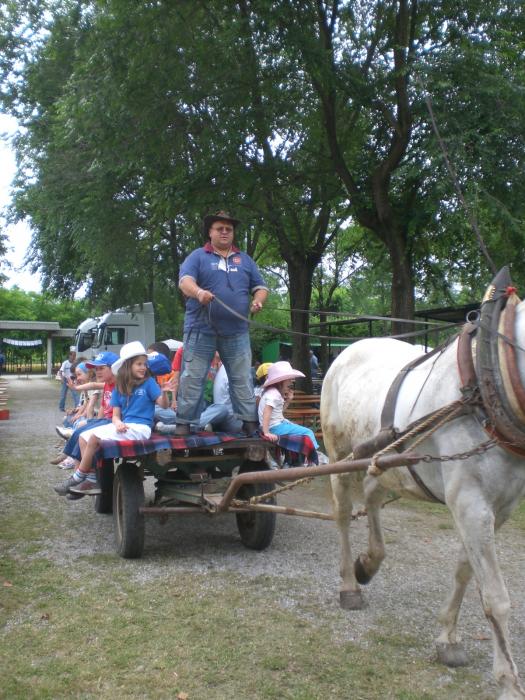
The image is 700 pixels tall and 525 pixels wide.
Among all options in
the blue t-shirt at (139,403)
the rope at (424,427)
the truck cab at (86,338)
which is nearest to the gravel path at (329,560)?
the blue t-shirt at (139,403)

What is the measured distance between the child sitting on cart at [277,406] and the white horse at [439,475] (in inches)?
27.5

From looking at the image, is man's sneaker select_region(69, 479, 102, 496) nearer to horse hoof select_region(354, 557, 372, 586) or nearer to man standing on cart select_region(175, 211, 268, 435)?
man standing on cart select_region(175, 211, 268, 435)

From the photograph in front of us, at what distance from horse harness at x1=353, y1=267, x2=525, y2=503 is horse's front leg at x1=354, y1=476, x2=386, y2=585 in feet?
3.37

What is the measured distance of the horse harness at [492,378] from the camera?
295 centimetres

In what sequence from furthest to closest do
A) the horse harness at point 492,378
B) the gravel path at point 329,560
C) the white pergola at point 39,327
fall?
the white pergola at point 39,327, the gravel path at point 329,560, the horse harness at point 492,378

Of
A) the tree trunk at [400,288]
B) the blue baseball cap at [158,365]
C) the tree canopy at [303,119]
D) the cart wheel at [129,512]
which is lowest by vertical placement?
the cart wheel at [129,512]

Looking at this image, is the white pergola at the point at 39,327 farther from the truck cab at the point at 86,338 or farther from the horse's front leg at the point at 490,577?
the horse's front leg at the point at 490,577

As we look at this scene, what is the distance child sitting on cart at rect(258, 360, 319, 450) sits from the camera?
550cm

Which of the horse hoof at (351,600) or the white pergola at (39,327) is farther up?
the white pergola at (39,327)

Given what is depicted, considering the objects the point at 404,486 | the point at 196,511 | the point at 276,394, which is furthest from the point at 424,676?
the point at 276,394

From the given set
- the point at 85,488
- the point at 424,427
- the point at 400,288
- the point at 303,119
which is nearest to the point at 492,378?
the point at 424,427

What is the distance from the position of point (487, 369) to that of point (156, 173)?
9.39 metres

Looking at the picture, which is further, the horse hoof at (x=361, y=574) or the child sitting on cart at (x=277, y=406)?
the child sitting on cart at (x=277, y=406)

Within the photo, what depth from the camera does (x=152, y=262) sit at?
59.5 feet
